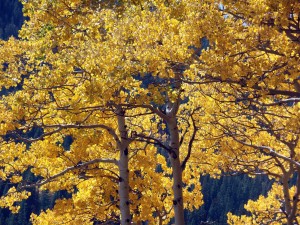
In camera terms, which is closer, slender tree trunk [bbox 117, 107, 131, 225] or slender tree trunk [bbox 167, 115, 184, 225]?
slender tree trunk [bbox 167, 115, 184, 225]

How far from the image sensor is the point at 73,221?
12.9 m

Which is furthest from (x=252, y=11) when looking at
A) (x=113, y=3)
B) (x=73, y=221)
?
(x=73, y=221)

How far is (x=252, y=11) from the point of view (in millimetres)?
6992

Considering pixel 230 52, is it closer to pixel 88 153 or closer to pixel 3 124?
pixel 3 124

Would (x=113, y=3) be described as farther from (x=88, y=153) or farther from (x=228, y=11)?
(x=88, y=153)

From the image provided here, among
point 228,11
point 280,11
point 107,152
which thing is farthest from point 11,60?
point 280,11

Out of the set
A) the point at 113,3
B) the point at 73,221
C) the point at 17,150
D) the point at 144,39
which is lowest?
the point at 73,221

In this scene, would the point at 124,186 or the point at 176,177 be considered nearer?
the point at 176,177

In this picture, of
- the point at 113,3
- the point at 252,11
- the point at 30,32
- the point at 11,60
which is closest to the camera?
the point at 252,11

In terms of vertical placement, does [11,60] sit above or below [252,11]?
above

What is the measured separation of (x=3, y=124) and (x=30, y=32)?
192cm

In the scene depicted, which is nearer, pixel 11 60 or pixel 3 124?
pixel 3 124

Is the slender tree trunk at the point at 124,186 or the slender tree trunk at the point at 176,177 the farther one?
the slender tree trunk at the point at 124,186

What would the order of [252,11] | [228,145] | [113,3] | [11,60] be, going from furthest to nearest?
[228,145] < [11,60] < [113,3] < [252,11]
